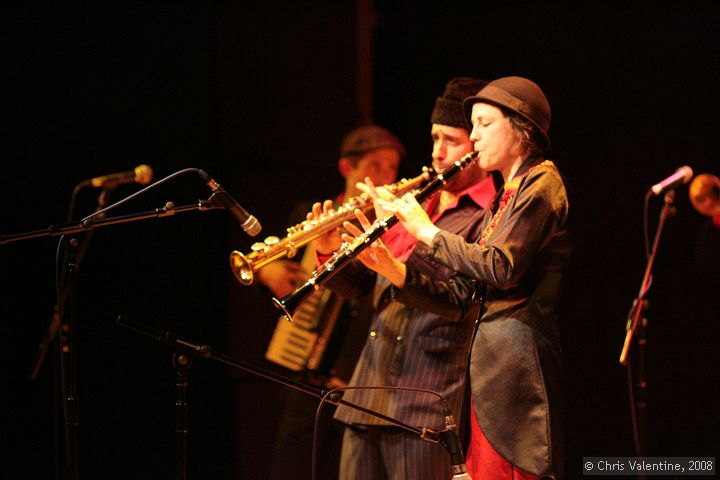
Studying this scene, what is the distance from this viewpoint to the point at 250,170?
5156mm

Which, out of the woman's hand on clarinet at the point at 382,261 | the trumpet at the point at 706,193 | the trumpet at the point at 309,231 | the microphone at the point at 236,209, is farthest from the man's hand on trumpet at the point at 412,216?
the trumpet at the point at 706,193

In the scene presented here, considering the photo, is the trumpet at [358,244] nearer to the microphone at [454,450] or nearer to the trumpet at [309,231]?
the trumpet at [309,231]

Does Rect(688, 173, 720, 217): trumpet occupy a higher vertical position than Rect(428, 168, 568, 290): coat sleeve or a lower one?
higher

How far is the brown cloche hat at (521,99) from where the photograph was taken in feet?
9.09

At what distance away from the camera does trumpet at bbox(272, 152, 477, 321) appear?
2887mm

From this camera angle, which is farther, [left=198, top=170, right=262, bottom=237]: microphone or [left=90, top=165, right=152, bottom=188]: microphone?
[left=90, top=165, right=152, bottom=188]: microphone

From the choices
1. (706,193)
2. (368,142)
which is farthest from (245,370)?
(706,193)

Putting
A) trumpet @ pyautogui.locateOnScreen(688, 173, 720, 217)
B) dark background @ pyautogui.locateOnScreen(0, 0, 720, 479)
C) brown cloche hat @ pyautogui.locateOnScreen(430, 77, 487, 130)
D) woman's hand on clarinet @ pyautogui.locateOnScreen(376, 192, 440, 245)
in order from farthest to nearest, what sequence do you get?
dark background @ pyautogui.locateOnScreen(0, 0, 720, 479)
trumpet @ pyautogui.locateOnScreen(688, 173, 720, 217)
brown cloche hat @ pyautogui.locateOnScreen(430, 77, 487, 130)
woman's hand on clarinet @ pyautogui.locateOnScreen(376, 192, 440, 245)

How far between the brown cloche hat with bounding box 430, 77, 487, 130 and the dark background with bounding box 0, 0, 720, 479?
1.38 m

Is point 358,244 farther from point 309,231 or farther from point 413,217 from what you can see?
point 309,231

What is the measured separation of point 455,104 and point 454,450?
4.87 ft

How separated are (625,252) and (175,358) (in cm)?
285

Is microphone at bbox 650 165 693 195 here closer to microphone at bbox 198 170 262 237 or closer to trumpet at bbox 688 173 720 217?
trumpet at bbox 688 173 720 217

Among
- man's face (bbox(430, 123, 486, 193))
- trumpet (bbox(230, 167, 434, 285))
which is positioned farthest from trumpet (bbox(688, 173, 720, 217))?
trumpet (bbox(230, 167, 434, 285))
